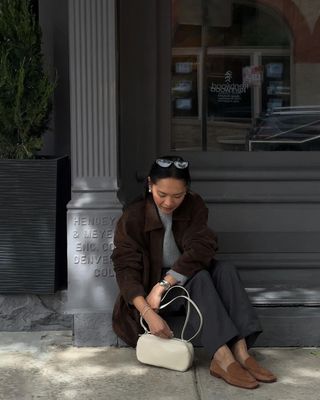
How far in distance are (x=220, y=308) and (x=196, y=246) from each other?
38 cm

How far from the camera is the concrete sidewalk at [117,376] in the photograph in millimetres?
3672

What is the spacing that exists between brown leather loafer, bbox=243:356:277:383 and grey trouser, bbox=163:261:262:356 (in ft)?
0.43

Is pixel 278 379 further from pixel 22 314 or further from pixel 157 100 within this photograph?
pixel 157 100

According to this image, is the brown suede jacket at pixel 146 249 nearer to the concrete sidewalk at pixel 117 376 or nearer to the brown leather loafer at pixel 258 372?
the concrete sidewalk at pixel 117 376

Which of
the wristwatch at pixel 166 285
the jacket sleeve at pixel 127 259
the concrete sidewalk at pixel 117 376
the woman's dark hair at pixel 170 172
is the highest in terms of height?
the woman's dark hair at pixel 170 172

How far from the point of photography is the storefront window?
5031mm

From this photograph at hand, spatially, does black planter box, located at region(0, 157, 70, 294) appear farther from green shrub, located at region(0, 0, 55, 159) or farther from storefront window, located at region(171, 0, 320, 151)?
storefront window, located at region(171, 0, 320, 151)

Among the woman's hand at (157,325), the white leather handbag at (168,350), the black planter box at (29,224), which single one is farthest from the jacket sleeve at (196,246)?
the black planter box at (29,224)

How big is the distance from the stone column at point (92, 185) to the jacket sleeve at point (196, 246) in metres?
0.50

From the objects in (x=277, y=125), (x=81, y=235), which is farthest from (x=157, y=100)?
(x=81, y=235)

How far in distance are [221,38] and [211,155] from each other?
2.74 ft

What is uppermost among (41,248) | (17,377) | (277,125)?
(277,125)

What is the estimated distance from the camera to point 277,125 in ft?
16.8

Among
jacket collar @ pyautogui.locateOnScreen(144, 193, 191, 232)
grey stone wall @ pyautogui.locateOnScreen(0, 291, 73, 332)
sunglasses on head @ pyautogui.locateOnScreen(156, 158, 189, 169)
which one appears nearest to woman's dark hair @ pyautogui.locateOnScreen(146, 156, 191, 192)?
Answer: sunglasses on head @ pyautogui.locateOnScreen(156, 158, 189, 169)
